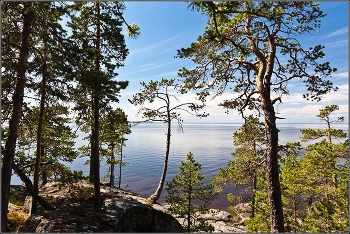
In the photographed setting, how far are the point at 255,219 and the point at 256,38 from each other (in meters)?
11.5

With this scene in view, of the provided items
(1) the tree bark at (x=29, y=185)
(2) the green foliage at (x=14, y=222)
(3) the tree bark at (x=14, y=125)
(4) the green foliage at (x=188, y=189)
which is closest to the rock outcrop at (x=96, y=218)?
(4) the green foliage at (x=188, y=189)

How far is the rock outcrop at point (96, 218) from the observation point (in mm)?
8031

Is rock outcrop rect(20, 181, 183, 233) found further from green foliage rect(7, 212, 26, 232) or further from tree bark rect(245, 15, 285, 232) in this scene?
tree bark rect(245, 15, 285, 232)

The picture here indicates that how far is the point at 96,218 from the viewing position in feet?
29.5

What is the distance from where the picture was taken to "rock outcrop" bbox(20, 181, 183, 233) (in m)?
8.03

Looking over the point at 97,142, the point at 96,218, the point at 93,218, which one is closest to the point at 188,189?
the point at 96,218

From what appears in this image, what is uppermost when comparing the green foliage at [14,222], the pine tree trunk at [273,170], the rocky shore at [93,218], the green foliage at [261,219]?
the pine tree trunk at [273,170]

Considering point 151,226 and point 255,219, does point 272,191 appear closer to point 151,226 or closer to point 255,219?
point 151,226

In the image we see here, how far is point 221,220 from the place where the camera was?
21.5 meters

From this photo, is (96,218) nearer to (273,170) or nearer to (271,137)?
(273,170)

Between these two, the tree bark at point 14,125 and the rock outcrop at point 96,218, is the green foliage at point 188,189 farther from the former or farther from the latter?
the tree bark at point 14,125

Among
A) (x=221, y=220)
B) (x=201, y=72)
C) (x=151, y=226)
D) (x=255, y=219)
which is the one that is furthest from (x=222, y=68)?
(x=221, y=220)

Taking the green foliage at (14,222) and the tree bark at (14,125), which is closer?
the tree bark at (14,125)

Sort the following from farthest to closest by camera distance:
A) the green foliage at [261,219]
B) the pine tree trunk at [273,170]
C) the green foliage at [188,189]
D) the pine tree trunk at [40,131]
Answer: the green foliage at [261,219], the green foliage at [188,189], the pine tree trunk at [40,131], the pine tree trunk at [273,170]
